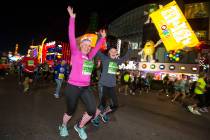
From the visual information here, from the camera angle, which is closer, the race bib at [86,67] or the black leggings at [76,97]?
the black leggings at [76,97]

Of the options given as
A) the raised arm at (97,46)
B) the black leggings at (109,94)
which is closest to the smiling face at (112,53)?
the black leggings at (109,94)

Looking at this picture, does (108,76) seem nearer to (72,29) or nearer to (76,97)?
(76,97)

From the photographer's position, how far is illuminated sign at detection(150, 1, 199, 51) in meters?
24.1

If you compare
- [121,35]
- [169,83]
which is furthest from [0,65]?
[121,35]

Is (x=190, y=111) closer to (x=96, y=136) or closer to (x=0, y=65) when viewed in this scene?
(x=96, y=136)

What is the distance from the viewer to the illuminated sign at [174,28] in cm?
2409

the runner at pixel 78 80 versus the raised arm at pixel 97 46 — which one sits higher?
the raised arm at pixel 97 46

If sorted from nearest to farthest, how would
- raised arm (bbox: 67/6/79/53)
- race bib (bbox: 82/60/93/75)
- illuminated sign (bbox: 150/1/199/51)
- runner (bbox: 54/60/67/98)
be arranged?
raised arm (bbox: 67/6/79/53)
race bib (bbox: 82/60/93/75)
runner (bbox: 54/60/67/98)
illuminated sign (bbox: 150/1/199/51)

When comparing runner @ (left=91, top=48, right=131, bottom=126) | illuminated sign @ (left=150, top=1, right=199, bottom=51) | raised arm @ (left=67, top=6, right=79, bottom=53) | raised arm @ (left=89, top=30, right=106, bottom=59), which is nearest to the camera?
raised arm @ (left=67, top=6, right=79, bottom=53)

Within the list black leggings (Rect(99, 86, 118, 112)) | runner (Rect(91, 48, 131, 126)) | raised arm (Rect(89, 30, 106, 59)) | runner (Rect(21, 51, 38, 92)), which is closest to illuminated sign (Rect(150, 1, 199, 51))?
runner (Rect(21, 51, 38, 92))

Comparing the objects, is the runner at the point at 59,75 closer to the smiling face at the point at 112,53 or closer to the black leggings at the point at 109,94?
the black leggings at the point at 109,94

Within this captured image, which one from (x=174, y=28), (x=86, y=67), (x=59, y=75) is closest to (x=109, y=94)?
(x=86, y=67)

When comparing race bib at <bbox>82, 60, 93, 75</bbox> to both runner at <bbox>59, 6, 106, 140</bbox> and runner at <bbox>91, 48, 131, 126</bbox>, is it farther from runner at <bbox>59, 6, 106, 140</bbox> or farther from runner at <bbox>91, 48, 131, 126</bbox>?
runner at <bbox>91, 48, 131, 126</bbox>

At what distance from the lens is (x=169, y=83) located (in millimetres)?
23375
